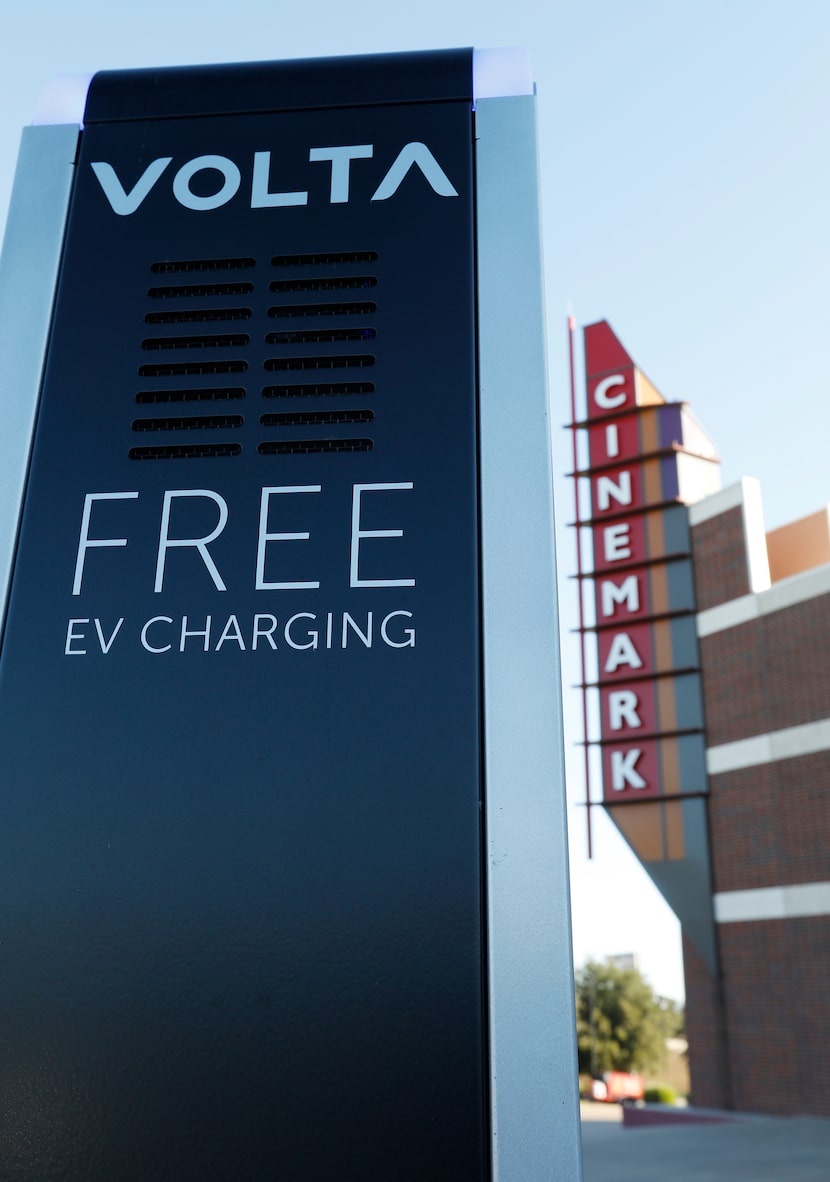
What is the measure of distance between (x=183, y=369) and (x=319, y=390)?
10.2 inches

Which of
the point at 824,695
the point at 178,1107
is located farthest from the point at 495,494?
the point at 824,695

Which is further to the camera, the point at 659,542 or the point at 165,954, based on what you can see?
the point at 659,542

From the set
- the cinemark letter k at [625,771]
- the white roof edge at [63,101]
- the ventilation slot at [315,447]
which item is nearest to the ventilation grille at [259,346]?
the ventilation slot at [315,447]

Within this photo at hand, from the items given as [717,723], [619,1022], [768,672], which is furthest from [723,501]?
[619,1022]

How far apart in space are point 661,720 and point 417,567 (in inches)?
812

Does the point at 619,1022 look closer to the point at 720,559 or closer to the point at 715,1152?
the point at 720,559

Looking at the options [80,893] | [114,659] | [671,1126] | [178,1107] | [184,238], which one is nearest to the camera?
[178,1107]

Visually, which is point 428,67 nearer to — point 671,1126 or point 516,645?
point 516,645

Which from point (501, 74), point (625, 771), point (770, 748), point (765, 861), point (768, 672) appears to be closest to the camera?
point (501, 74)

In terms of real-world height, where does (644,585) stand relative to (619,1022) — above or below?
above

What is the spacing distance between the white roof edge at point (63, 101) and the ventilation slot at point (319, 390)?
0.76 m

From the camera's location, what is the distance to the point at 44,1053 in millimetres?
1589

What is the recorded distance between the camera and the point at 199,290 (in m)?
2.10

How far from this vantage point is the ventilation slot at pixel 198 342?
205 cm
